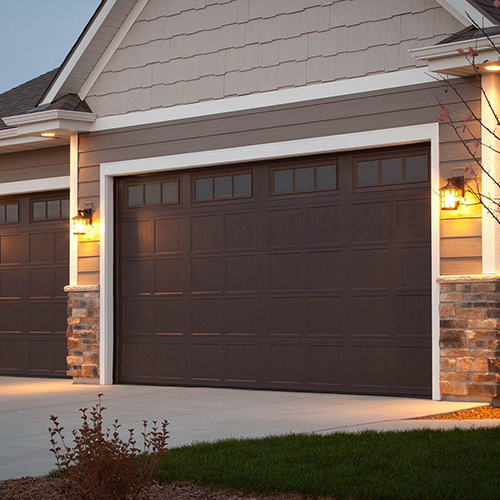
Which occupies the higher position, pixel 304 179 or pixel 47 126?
pixel 47 126

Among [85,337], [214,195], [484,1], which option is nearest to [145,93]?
[214,195]

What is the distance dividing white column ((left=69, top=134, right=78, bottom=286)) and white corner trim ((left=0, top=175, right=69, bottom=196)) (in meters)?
0.44

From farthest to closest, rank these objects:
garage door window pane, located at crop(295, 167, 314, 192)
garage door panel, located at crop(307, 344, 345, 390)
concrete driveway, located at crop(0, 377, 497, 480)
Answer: garage door window pane, located at crop(295, 167, 314, 192), garage door panel, located at crop(307, 344, 345, 390), concrete driveway, located at crop(0, 377, 497, 480)

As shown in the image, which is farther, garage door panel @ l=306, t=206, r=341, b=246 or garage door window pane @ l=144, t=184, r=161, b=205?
garage door window pane @ l=144, t=184, r=161, b=205

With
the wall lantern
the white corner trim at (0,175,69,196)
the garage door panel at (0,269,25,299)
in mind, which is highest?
the white corner trim at (0,175,69,196)

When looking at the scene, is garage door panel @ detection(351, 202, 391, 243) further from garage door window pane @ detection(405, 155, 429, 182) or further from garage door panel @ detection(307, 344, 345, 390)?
garage door panel @ detection(307, 344, 345, 390)

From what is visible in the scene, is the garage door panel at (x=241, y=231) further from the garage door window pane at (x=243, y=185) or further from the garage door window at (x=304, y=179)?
Result: the garage door window at (x=304, y=179)

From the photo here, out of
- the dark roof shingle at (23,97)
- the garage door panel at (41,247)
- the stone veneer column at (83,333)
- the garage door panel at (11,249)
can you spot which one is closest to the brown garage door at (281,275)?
the stone veneer column at (83,333)

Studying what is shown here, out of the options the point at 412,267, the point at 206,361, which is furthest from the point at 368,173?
the point at 206,361

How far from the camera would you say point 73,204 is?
13.2m

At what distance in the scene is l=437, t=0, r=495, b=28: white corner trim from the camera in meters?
9.79

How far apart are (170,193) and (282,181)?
5.96 feet

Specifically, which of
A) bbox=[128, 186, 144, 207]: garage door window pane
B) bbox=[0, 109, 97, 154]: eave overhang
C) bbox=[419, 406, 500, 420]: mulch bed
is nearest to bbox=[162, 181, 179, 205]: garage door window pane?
bbox=[128, 186, 144, 207]: garage door window pane

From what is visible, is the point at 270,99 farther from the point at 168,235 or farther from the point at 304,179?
the point at 168,235
